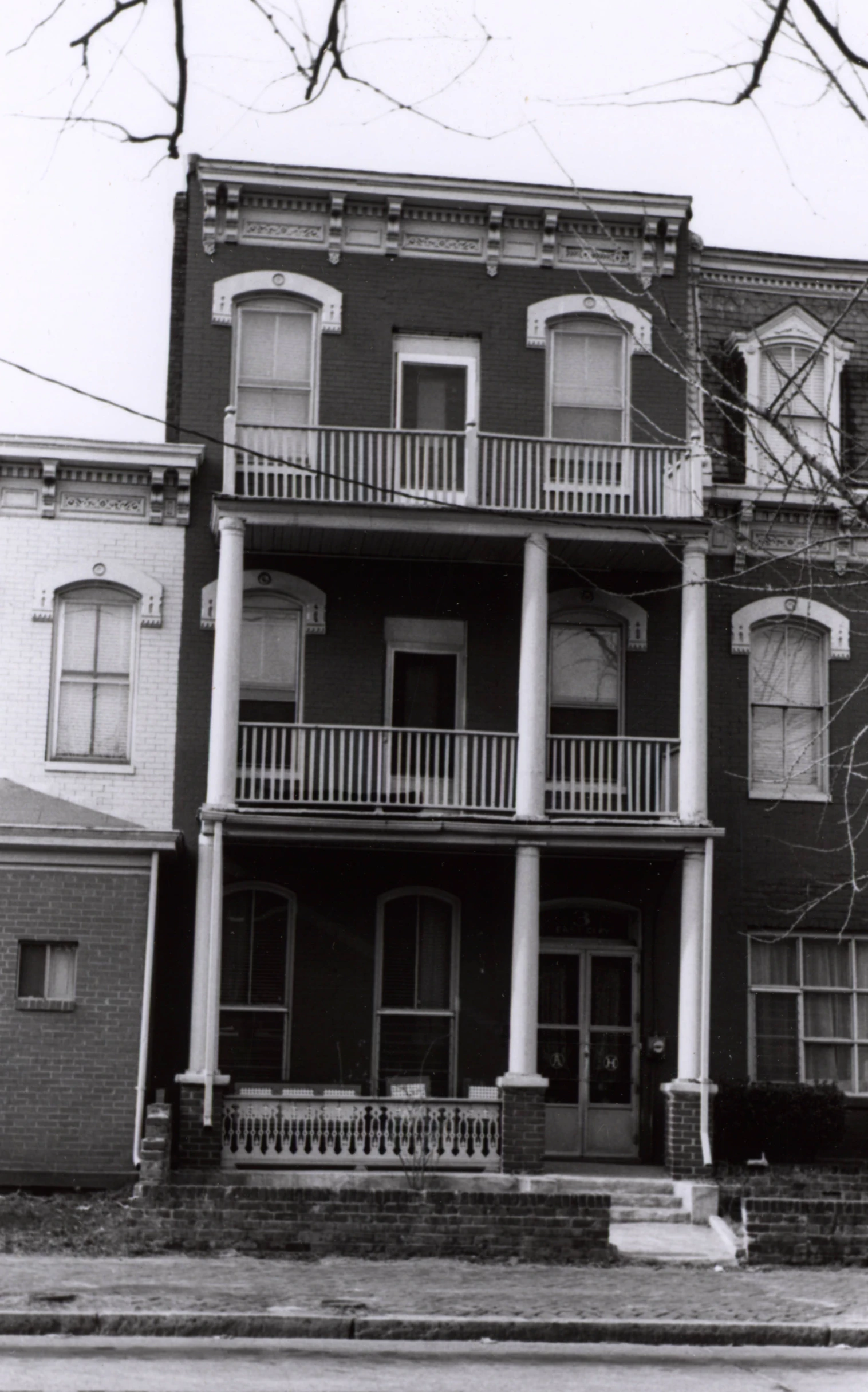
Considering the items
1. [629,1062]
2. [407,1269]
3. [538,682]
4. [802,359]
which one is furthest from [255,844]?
[802,359]

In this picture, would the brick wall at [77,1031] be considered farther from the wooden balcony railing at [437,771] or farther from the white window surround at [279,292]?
the white window surround at [279,292]

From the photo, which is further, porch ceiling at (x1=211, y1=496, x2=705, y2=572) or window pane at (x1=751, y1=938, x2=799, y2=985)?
window pane at (x1=751, y1=938, x2=799, y2=985)

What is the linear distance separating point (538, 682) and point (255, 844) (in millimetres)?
3404

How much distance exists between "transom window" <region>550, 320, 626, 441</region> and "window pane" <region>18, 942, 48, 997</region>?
821 cm

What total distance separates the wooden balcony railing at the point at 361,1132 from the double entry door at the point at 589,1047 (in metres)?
→ 1.75

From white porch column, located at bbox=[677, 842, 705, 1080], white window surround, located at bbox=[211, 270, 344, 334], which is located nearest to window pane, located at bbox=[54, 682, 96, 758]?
white window surround, located at bbox=[211, 270, 344, 334]

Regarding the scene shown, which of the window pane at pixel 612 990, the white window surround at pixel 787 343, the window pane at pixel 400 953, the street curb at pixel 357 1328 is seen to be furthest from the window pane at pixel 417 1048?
the street curb at pixel 357 1328

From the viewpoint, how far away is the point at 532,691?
1792 cm

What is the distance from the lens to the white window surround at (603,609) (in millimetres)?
19812

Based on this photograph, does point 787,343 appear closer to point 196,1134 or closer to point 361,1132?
point 361,1132

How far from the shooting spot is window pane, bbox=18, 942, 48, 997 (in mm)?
16922

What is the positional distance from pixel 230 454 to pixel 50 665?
3.09m

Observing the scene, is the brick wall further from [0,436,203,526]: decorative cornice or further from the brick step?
the brick step

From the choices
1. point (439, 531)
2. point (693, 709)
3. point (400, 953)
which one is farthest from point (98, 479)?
point (693, 709)
